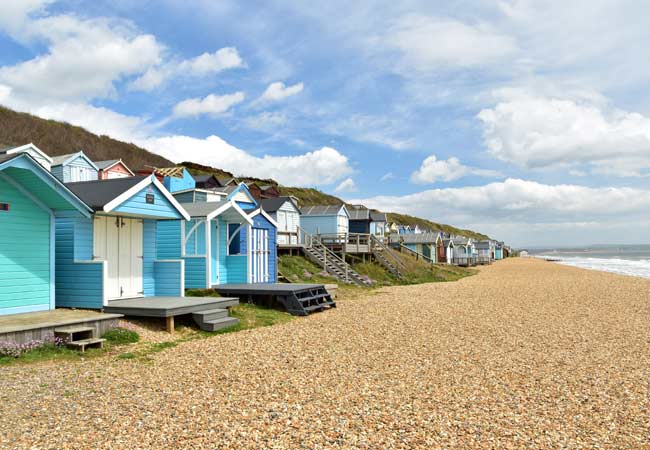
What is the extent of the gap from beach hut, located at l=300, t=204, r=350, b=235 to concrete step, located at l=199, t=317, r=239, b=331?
2985 centimetres

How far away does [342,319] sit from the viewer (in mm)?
14672

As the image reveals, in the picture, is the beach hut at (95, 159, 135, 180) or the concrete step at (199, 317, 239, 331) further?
the beach hut at (95, 159, 135, 180)

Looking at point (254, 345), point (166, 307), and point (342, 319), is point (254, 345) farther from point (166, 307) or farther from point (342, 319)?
point (342, 319)

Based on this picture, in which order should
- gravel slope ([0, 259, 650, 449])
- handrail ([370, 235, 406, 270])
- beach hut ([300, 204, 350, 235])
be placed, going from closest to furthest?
gravel slope ([0, 259, 650, 449])
handrail ([370, 235, 406, 270])
beach hut ([300, 204, 350, 235])

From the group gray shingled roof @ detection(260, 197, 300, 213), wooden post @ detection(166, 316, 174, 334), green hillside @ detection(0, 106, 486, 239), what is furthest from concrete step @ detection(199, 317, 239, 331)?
green hillside @ detection(0, 106, 486, 239)

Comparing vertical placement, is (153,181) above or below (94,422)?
above

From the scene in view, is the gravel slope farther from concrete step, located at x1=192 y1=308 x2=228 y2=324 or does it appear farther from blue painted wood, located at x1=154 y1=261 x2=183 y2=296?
blue painted wood, located at x1=154 y1=261 x2=183 y2=296

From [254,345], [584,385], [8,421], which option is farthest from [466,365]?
[8,421]

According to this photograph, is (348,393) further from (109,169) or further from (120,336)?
(109,169)

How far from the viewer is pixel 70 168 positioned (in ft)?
101

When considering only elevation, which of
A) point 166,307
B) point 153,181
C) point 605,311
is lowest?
point 605,311

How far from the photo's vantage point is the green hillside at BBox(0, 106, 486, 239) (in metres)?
74.1

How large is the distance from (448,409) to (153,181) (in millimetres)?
9602

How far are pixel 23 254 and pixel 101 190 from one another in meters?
2.55
